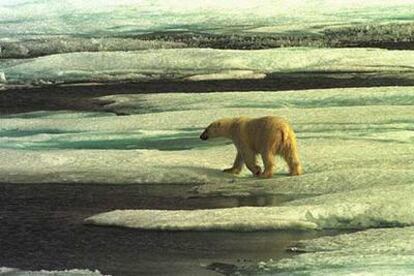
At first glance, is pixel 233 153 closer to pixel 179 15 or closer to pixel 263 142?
pixel 263 142

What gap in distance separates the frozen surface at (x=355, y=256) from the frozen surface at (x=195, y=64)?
11.2m

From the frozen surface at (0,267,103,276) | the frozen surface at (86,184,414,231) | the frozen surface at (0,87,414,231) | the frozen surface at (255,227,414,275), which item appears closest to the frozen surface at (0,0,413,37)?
the frozen surface at (0,87,414,231)

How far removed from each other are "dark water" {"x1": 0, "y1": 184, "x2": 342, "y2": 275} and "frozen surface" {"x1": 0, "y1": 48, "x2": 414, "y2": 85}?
31.7 feet

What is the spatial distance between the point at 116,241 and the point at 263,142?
2.25m

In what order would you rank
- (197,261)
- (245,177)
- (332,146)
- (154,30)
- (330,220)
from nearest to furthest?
(197,261) < (330,220) < (245,177) < (332,146) < (154,30)

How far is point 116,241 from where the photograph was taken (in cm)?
711

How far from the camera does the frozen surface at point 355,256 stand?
6059 mm

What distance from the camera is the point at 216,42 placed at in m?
23.4

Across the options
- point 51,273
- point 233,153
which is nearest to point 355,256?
point 51,273

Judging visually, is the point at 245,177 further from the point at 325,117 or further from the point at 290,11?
the point at 290,11

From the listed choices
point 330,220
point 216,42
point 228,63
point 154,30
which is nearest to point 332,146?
point 330,220

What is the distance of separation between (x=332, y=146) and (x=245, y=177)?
50.9 inches

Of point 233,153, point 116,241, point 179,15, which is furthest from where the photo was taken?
point 179,15

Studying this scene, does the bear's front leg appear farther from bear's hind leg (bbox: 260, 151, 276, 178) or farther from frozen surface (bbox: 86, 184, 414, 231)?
frozen surface (bbox: 86, 184, 414, 231)
